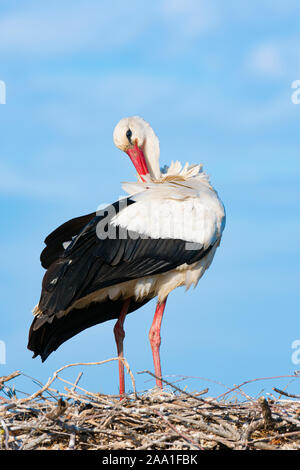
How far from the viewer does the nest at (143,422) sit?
385 cm

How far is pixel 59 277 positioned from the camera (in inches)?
207

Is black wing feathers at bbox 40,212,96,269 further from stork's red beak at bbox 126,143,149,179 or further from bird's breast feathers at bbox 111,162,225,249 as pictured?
stork's red beak at bbox 126,143,149,179

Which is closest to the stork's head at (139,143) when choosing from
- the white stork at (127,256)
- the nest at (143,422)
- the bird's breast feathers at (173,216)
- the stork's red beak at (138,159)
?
the stork's red beak at (138,159)

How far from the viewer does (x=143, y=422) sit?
4051 millimetres

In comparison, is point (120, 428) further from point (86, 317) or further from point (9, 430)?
point (86, 317)

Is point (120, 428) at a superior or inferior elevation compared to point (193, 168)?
inferior

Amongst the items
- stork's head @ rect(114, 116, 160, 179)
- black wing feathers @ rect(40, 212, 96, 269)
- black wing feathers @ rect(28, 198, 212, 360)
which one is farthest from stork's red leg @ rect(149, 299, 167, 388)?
stork's head @ rect(114, 116, 160, 179)

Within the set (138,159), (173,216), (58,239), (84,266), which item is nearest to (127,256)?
(84,266)

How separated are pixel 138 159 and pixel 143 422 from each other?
286 cm

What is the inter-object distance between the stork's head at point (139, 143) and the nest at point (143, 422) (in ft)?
8.18

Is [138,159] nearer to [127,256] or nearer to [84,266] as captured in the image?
[127,256]

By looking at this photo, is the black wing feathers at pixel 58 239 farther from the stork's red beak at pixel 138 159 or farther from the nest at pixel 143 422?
the nest at pixel 143 422

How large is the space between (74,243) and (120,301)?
810 millimetres
